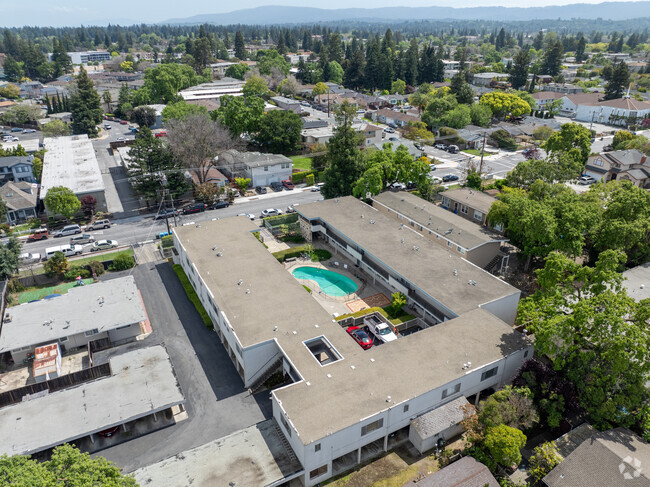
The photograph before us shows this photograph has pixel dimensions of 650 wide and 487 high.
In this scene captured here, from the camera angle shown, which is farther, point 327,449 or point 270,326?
point 270,326

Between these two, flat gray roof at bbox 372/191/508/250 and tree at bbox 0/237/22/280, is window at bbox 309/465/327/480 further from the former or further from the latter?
tree at bbox 0/237/22/280

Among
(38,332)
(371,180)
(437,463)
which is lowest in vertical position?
(437,463)

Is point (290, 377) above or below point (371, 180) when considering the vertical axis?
below

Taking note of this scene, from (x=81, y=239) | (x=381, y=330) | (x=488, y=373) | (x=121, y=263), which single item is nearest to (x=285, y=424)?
(x=381, y=330)

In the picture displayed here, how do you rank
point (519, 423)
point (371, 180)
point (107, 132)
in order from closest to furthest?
point (519, 423), point (371, 180), point (107, 132)

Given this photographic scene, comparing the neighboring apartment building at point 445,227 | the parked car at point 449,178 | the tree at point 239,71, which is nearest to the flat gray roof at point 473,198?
the neighboring apartment building at point 445,227

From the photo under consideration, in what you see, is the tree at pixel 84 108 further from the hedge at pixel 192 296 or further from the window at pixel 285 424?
the window at pixel 285 424

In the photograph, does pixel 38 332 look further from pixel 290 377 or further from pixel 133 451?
pixel 290 377

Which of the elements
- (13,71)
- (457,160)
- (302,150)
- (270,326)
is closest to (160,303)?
(270,326)
